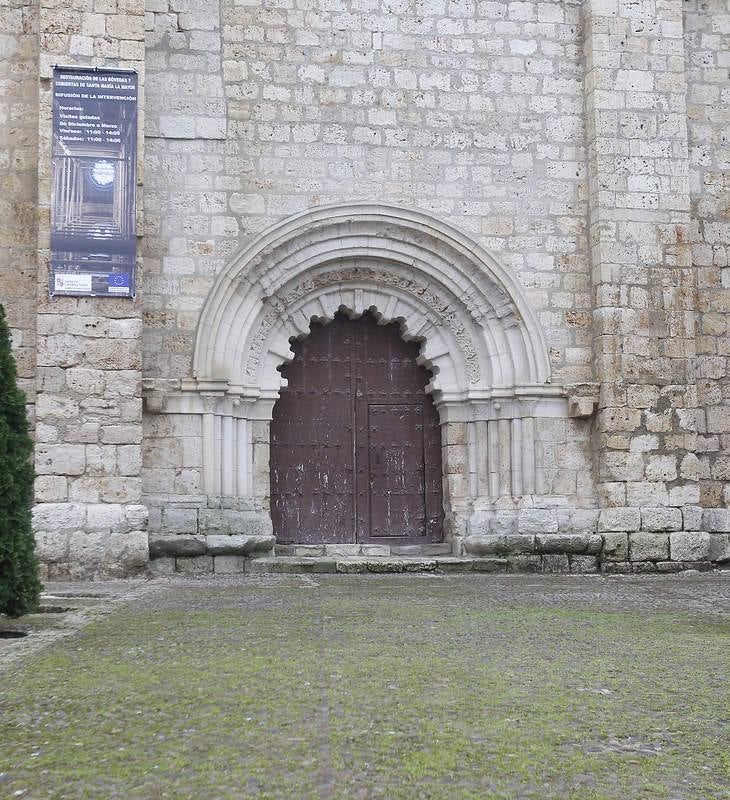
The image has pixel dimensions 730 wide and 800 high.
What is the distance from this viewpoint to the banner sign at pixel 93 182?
8.22 metres

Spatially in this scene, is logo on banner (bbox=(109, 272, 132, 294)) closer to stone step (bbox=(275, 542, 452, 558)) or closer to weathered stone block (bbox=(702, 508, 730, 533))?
stone step (bbox=(275, 542, 452, 558))

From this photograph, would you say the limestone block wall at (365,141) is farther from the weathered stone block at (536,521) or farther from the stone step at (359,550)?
the stone step at (359,550)

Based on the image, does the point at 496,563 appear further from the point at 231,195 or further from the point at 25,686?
the point at 25,686

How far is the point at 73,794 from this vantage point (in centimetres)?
246

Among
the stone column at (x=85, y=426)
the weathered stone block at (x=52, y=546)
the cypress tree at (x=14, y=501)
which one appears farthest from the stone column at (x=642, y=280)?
the cypress tree at (x=14, y=501)

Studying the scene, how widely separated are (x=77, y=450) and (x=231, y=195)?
259 centimetres

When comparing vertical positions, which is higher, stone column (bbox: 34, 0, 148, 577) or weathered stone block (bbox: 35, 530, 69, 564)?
stone column (bbox: 34, 0, 148, 577)

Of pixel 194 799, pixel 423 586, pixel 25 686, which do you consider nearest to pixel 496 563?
pixel 423 586

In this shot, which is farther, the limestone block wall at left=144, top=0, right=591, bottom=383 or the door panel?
the door panel

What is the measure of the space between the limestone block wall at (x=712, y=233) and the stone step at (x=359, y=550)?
2.46 m

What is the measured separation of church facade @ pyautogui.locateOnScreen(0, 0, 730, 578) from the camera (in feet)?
29.1

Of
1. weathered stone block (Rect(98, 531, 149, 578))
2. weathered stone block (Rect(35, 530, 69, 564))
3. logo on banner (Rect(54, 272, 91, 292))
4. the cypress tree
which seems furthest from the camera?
logo on banner (Rect(54, 272, 91, 292))

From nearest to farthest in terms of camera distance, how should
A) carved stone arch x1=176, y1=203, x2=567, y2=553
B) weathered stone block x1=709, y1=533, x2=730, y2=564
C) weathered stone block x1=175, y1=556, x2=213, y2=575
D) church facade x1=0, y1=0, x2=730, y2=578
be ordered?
weathered stone block x1=175, y1=556, x2=213, y2=575
church facade x1=0, y1=0, x2=730, y2=578
carved stone arch x1=176, y1=203, x2=567, y2=553
weathered stone block x1=709, y1=533, x2=730, y2=564

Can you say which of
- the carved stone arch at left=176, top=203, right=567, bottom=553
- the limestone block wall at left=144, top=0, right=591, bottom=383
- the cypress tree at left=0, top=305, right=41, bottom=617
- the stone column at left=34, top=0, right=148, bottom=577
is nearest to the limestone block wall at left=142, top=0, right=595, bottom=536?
the limestone block wall at left=144, top=0, right=591, bottom=383
